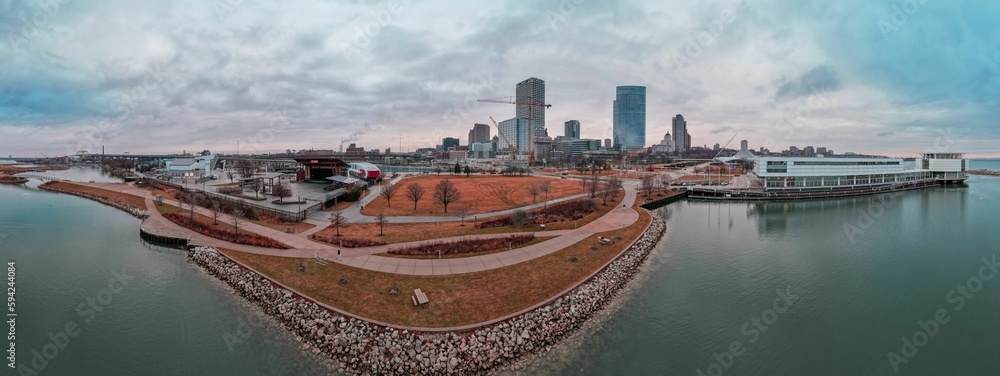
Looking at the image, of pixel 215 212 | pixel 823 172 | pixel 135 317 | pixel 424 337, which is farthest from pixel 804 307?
pixel 823 172

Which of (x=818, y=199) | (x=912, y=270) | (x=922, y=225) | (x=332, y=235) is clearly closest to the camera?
(x=912, y=270)

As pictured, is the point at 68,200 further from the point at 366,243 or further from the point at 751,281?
the point at 751,281

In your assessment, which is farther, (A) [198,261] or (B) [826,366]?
(A) [198,261]

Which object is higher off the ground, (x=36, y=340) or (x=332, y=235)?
(x=332, y=235)

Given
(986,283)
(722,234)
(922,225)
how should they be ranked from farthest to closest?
(922,225), (722,234), (986,283)

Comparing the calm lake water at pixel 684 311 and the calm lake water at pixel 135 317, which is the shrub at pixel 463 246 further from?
the calm lake water at pixel 135 317

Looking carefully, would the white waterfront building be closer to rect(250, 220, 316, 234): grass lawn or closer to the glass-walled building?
the glass-walled building

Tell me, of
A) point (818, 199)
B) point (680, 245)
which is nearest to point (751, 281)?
point (680, 245)

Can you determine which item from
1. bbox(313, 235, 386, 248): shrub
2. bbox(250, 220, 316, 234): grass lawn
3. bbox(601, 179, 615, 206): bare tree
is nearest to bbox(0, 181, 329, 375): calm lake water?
bbox(250, 220, 316, 234): grass lawn
